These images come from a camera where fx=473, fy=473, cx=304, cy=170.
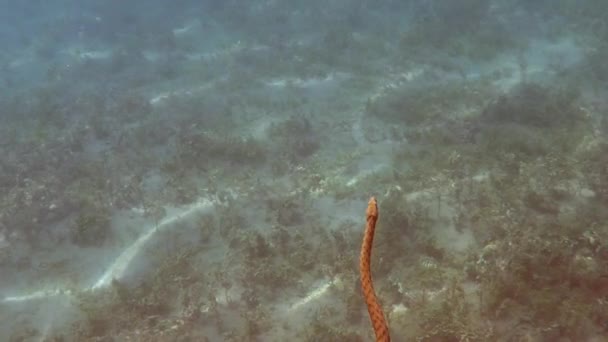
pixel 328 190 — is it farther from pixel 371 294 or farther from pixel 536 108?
pixel 371 294

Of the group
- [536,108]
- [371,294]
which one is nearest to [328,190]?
[536,108]

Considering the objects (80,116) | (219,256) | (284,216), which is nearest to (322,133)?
(284,216)

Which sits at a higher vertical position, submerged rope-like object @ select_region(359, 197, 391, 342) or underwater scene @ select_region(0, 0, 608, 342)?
submerged rope-like object @ select_region(359, 197, 391, 342)

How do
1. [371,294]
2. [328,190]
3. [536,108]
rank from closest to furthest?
1. [371,294]
2. [328,190]
3. [536,108]

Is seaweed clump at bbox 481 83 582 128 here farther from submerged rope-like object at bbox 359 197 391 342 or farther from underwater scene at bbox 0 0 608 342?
submerged rope-like object at bbox 359 197 391 342

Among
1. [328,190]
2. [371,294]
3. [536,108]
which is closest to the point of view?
[371,294]

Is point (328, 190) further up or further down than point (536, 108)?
further down

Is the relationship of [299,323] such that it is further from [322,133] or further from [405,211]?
[322,133]

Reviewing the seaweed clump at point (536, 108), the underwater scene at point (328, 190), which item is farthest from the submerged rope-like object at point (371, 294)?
the seaweed clump at point (536, 108)

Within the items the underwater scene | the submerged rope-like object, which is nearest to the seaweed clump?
the underwater scene
